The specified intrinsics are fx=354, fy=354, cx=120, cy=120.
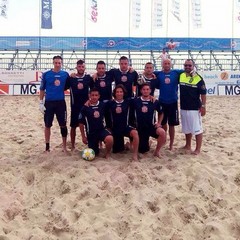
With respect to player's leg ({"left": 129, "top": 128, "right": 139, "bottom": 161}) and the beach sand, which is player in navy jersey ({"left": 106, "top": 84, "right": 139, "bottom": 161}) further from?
the beach sand

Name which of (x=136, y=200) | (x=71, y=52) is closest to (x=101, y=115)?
(x=136, y=200)

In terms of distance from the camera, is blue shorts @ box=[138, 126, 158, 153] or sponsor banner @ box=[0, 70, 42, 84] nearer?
blue shorts @ box=[138, 126, 158, 153]

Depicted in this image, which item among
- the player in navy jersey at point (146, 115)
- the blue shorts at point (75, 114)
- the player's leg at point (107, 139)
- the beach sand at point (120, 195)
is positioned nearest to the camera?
the beach sand at point (120, 195)

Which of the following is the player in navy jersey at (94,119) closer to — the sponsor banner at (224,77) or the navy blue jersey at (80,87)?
the navy blue jersey at (80,87)

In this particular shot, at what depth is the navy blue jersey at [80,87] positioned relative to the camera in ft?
19.0

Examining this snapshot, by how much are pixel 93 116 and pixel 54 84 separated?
0.88m

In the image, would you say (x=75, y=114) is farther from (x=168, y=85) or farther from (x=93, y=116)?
(x=168, y=85)

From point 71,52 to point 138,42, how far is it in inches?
166

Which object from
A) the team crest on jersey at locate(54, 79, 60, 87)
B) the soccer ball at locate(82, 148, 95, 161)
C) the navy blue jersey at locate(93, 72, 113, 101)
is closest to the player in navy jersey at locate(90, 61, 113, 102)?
the navy blue jersey at locate(93, 72, 113, 101)

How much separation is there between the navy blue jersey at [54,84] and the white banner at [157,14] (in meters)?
19.2

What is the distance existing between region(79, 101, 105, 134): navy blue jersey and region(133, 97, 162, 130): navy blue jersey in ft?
1.75

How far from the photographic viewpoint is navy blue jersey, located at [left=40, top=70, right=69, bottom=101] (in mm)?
5754

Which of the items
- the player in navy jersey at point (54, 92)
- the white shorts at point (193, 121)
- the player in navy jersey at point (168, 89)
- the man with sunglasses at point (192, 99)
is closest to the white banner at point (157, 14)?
the player in navy jersey at point (168, 89)

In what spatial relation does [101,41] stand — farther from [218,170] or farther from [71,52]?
[218,170]
